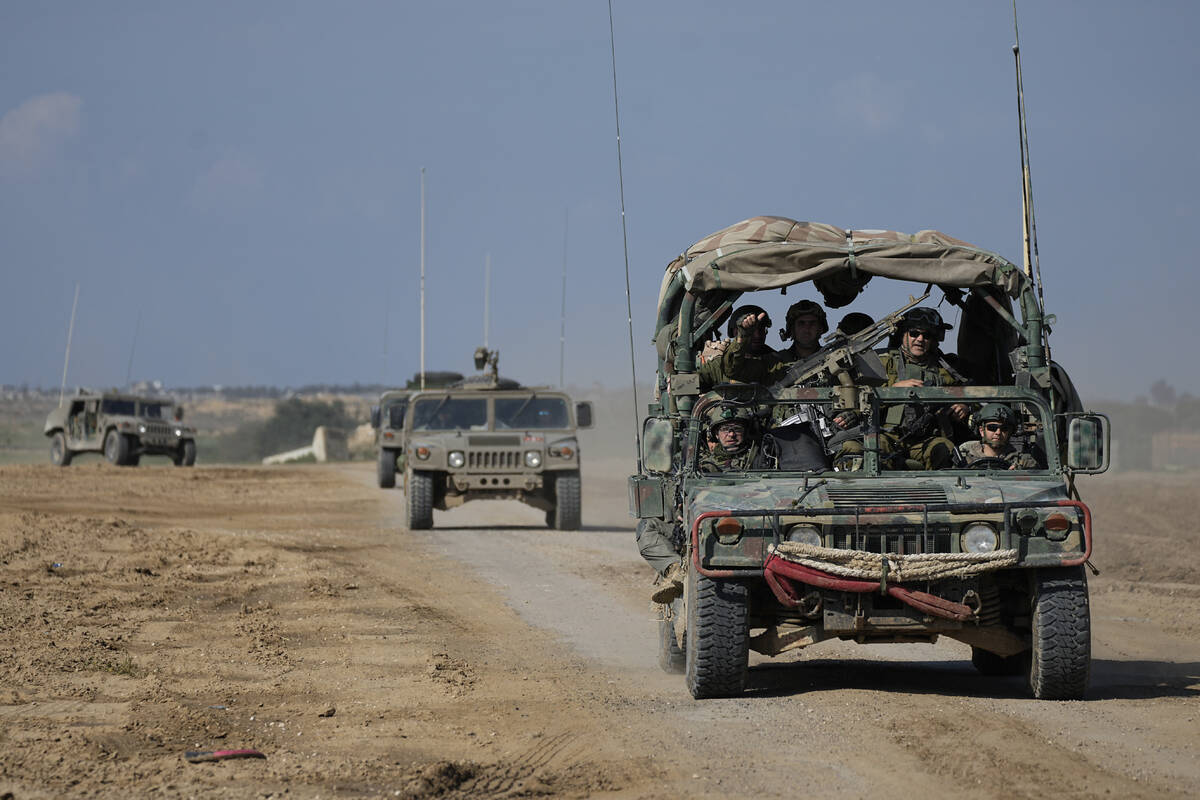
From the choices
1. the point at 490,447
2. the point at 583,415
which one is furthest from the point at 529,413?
the point at 490,447

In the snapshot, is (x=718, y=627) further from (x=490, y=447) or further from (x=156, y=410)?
(x=156, y=410)

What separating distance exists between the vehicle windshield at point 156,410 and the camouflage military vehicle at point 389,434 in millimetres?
10739

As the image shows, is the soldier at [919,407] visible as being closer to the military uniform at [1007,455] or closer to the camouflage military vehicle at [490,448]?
the military uniform at [1007,455]

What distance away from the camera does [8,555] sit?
13805 millimetres

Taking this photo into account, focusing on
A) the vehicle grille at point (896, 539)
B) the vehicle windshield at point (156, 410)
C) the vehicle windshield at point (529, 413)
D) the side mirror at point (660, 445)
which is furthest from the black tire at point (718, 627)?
the vehicle windshield at point (156, 410)

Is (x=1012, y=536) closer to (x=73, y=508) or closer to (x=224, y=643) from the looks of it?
(x=224, y=643)

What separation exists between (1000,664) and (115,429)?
1150 inches

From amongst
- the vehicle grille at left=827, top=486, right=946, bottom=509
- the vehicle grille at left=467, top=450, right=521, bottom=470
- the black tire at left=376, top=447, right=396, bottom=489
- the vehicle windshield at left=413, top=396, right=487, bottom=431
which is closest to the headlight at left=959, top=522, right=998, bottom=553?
the vehicle grille at left=827, top=486, right=946, bottom=509

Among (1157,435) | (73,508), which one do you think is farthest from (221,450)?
(73,508)

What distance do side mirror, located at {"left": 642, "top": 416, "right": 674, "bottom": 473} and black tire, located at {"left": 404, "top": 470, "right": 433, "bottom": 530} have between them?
439 inches

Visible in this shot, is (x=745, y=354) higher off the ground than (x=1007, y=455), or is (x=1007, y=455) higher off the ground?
(x=745, y=354)

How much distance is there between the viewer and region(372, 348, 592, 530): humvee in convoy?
18141 millimetres

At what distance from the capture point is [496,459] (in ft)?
59.9

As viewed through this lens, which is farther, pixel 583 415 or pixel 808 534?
pixel 583 415
